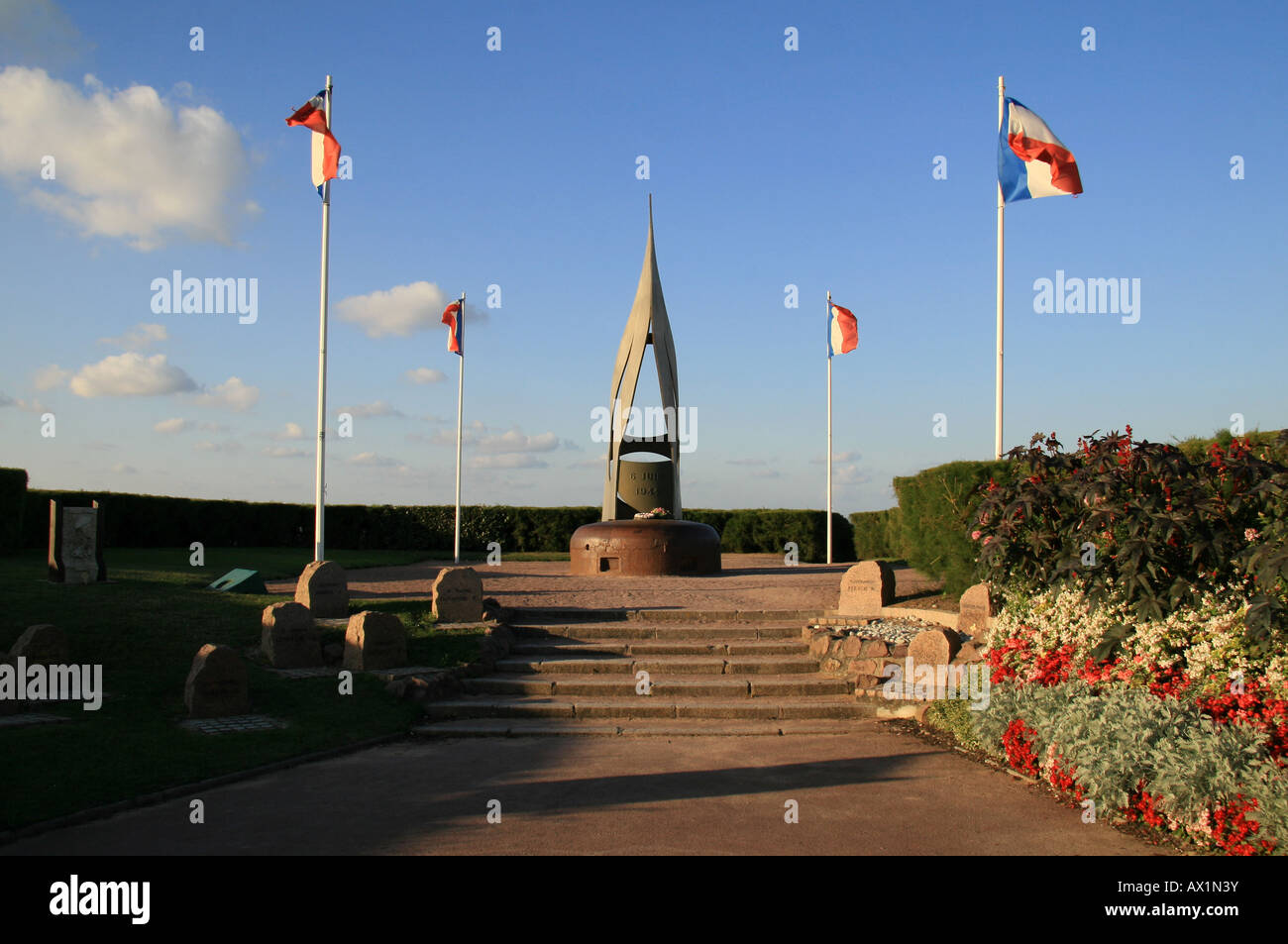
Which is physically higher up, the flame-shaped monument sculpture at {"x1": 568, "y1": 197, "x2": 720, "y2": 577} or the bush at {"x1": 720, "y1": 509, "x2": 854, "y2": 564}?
the flame-shaped monument sculpture at {"x1": 568, "y1": 197, "x2": 720, "y2": 577}

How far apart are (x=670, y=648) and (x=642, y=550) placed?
6.41m

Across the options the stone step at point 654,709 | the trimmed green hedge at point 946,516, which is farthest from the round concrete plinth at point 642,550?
the stone step at point 654,709

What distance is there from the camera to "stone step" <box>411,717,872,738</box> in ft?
25.4

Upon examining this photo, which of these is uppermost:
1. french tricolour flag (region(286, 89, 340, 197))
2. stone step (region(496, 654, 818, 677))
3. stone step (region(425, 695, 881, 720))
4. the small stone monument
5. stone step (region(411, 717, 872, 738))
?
french tricolour flag (region(286, 89, 340, 197))

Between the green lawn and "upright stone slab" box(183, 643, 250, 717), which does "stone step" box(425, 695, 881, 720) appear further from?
"upright stone slab" box(183, 643, 250, 717)

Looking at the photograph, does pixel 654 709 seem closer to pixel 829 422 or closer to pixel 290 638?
pixel 290 638

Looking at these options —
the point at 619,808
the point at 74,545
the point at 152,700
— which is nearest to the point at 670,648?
the point at 619,808

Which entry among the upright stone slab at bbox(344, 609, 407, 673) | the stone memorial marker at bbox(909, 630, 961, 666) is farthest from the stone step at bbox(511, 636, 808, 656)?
the stone memorial marker at bbox(909, 630, 961, 666)

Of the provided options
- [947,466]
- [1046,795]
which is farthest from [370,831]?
[947,466]

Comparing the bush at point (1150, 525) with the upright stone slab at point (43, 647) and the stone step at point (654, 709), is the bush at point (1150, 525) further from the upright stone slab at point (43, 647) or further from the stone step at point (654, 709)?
the upright stone slab at point (43, 647)

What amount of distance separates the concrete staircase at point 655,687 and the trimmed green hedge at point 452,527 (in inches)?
603

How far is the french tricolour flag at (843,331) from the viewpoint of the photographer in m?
21.8

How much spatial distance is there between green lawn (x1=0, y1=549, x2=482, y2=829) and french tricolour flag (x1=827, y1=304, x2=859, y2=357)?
13.9 meters
